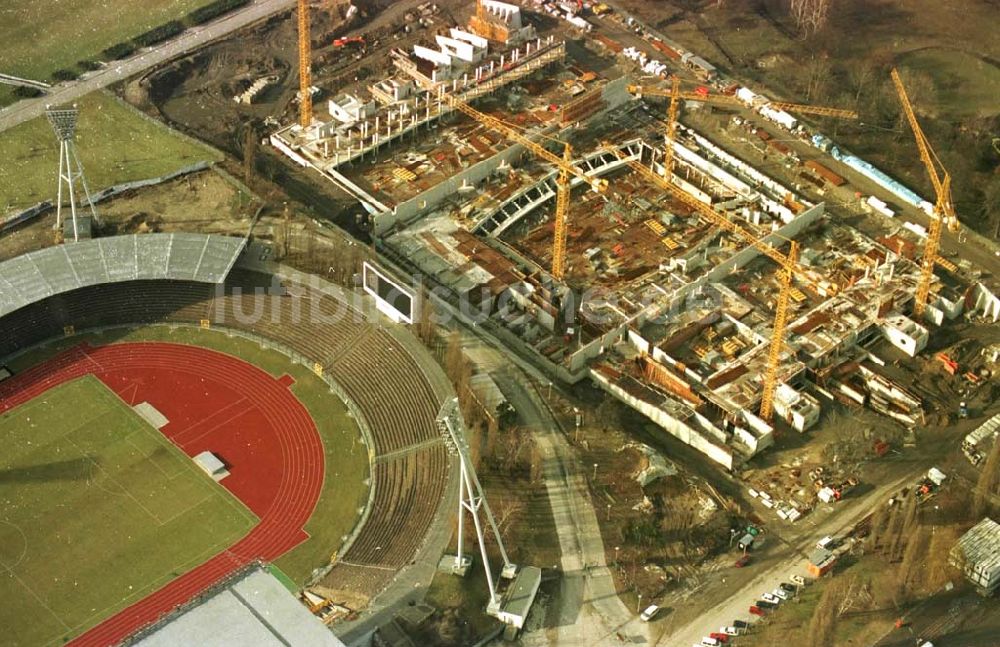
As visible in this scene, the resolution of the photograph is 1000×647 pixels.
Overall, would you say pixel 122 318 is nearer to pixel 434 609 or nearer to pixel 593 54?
pixel 434 609

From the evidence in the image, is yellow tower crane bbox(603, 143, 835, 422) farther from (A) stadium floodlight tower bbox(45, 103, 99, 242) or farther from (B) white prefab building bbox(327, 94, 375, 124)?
(A) stadium floodlight tower bbox(45, 103, 99, 242)

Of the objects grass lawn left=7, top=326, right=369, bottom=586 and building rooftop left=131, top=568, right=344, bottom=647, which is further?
grass lawn left=7, top=326, right=369, bottom=586

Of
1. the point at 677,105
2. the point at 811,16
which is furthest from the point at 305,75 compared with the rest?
the point at 811,16

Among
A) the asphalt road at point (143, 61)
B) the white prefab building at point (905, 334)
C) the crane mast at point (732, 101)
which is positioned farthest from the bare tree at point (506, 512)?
the asphalt road at point (143, 61)

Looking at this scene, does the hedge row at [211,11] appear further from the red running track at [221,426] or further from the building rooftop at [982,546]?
the building rooftop at [982,546]

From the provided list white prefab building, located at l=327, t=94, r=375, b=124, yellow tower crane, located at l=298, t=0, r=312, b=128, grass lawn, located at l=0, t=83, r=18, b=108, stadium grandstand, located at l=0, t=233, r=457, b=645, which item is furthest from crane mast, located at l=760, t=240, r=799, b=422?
grass lawn, located at l=0, t=83, r=18, b=108
